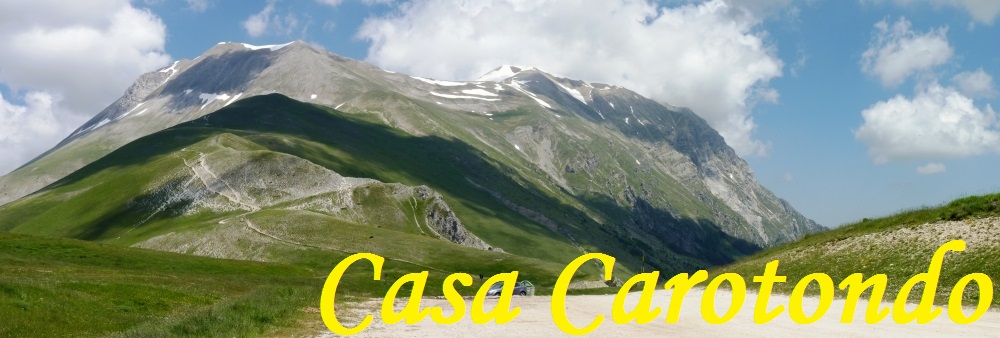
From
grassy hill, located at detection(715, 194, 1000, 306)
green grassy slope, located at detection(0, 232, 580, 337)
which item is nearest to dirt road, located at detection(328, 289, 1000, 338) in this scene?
green grassy slope, located at detection(0, 232, 580, 337)

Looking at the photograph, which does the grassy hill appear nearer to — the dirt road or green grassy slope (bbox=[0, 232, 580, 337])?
the dirt road

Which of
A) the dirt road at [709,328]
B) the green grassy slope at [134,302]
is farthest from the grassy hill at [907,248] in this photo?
the green grassy slope at [134,302]

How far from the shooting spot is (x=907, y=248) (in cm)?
4984

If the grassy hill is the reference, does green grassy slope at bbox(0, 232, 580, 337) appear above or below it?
below

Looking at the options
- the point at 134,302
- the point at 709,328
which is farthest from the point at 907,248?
the point at 134,302

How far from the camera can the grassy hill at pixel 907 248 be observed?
4412 centimetres

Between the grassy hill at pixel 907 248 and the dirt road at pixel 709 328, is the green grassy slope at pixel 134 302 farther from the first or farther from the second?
the grassy hill at pixel 907 248

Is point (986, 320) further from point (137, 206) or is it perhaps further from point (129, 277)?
point (137, 206)

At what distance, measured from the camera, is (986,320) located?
34.2m

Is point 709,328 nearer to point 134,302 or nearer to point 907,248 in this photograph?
point 907,248

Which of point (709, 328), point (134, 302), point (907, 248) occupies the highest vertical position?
point (907, 248)

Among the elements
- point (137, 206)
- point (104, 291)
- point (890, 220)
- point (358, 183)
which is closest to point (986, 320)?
point (890, 220)

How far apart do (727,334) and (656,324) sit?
5539 mm

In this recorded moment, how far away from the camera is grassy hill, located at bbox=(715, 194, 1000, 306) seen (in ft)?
145
